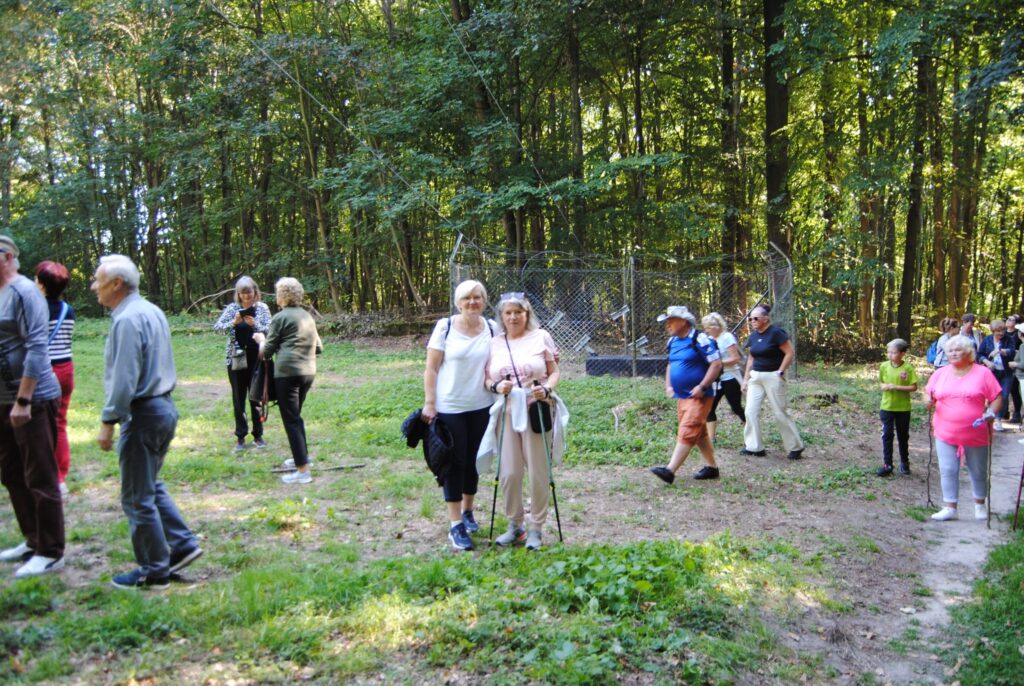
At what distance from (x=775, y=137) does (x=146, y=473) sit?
1606 cm

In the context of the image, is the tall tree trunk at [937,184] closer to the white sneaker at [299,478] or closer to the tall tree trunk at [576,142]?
the tall tree trunk at [576,142]

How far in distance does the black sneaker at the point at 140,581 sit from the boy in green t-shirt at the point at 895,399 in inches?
276

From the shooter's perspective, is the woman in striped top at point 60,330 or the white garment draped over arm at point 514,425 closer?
the white garment draped over arm at point 514,425

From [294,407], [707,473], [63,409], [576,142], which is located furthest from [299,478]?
[576,142]

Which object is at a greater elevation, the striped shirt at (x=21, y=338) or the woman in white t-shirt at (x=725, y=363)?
the striped shirt at (x=21, y=338)

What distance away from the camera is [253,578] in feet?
13.6

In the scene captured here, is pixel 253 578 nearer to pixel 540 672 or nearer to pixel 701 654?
pixel 540 672

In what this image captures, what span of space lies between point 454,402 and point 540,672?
6.37 ft

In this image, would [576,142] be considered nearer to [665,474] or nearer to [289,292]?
[665,474]

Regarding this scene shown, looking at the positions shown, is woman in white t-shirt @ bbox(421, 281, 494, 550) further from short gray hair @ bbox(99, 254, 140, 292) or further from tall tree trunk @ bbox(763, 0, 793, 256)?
tall tree trunk @ bbox(763, 0, 793, 256)

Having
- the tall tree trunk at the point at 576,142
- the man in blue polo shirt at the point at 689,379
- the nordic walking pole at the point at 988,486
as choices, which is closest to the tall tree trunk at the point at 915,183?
the tall tree trunk at the point at 576,142

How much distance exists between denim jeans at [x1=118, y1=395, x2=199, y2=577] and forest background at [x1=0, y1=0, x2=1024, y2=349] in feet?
37.3

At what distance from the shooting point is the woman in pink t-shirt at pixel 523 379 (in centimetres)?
476

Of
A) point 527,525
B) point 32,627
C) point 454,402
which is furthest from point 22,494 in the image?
point 527,525
